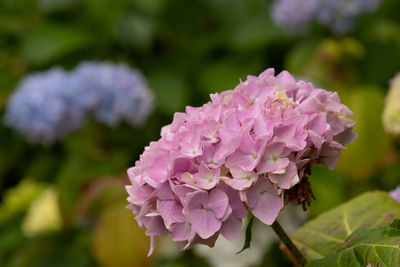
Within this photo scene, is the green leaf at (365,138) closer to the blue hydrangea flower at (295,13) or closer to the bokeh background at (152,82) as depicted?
the bokeh background at (152,82)

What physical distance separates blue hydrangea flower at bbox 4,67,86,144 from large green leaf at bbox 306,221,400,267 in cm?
136

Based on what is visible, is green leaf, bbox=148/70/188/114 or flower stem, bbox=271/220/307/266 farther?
green leaf, bbox=148/70/188/114

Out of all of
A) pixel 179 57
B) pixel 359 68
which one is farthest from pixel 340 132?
pixel 179 57

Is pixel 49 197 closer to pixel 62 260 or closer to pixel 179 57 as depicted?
pixel 62 260

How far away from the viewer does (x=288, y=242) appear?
2.31 feet

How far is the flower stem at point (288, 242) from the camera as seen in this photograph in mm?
697

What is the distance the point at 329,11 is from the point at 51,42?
1.14m

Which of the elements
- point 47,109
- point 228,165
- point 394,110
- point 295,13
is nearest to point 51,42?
point 47,109

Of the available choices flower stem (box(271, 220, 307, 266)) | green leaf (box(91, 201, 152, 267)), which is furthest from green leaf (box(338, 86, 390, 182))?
flower stem (box(271, 220, 307, 266))

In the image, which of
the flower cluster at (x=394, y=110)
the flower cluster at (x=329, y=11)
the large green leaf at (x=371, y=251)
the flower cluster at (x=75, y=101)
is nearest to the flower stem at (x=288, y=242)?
the large green leaf at (x=371, y=251)

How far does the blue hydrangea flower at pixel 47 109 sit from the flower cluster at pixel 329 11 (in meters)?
0.74

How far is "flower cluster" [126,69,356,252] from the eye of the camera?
0.63m

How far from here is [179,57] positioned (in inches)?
111

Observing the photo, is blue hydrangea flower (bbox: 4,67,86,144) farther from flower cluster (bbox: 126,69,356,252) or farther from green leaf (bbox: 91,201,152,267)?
flower cluster (bbox: 126,69,356,252)
